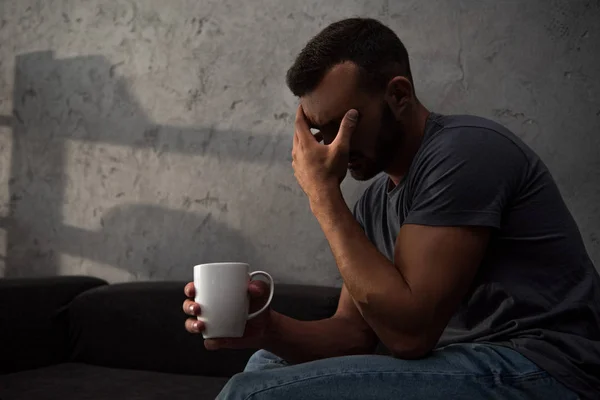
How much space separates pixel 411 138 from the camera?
3.93 ft

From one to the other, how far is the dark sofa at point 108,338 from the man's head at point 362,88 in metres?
0.63

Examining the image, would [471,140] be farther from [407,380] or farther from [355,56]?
[407,380]

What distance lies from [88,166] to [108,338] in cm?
65

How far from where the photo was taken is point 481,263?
107cm

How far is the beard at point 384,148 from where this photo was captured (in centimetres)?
117

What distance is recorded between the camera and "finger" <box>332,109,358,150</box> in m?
1.14

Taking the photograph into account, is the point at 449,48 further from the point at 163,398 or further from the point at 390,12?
the point at 163,398

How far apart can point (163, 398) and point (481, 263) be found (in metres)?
0.86

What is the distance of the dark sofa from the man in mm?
489

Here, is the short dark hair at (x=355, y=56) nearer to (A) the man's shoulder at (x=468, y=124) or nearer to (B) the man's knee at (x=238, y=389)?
(A) the man's shoulder at (x=468, y=124)

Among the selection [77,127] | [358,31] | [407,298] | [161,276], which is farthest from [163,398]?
[77,127]

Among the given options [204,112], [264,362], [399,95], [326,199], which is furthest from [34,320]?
[399,95]

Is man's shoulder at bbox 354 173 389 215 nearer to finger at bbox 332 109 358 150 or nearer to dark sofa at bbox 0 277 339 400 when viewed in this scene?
finger at bbox 332 109 358 150

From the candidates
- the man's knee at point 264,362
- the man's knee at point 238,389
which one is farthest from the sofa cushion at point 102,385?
the man's knee at point 238,389
